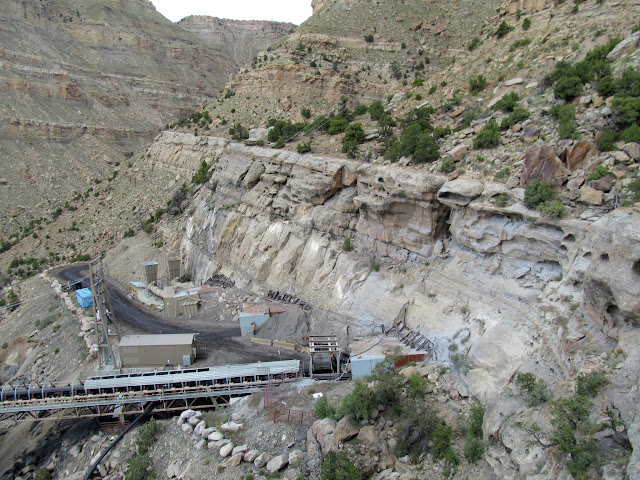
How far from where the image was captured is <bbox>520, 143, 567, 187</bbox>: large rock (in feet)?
55.6

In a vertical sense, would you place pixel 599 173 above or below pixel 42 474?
above

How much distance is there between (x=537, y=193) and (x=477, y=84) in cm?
1358

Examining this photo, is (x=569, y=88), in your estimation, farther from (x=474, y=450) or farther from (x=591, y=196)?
(x=474, y=450)

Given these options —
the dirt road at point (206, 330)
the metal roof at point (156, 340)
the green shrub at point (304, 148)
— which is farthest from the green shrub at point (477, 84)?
the metal roof at point (156, 340)

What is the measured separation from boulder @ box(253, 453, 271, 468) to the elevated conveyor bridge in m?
5.20

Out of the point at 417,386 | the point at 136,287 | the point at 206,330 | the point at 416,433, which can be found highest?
the point at 417,386

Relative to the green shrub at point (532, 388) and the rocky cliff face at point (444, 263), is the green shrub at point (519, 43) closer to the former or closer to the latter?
the rocky cliff face at point (444, 263)

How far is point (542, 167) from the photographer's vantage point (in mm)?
17344

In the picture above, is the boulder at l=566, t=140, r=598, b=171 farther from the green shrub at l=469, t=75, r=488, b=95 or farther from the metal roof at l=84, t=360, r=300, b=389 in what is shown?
the metal roof at l=84, t=360, r=300, b=389

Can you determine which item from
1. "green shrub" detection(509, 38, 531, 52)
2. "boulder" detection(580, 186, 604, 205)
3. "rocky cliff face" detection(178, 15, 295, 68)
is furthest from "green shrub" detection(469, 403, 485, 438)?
"rocky cliff face" detection(178, 15, 295, 68)

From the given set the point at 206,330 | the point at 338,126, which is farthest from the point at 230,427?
the point at 338,126

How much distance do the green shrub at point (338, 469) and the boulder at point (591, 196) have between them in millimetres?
12243

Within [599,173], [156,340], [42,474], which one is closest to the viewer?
[599,173]

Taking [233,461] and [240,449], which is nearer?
[233,461]
